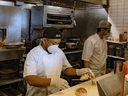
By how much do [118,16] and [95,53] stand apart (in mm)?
2421

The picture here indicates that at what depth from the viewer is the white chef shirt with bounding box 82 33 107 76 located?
3.10 metres

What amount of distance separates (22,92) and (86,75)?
205 centimetres

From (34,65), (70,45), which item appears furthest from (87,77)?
(70,45)

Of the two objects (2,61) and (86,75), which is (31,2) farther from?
(86,75)

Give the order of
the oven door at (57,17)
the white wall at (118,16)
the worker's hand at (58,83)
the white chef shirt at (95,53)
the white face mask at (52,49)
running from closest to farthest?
the worker's hand at (58,83) < the white face mask at (52,49) < the white chef shirt at (95,53) < the oven door at (57,17) < the white wall at (118,16)

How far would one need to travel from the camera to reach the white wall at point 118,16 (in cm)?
491

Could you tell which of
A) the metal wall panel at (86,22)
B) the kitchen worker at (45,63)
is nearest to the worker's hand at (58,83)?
the kitchen worker at (45,63)

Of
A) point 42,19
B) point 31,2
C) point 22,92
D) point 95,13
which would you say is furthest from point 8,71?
point 95,13

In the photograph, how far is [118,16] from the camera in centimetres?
505

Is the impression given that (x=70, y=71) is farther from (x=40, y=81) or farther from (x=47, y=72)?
(x=40, y=81)

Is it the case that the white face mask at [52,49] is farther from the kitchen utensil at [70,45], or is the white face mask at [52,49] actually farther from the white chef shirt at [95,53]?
the kitchen utensil at [70,45]

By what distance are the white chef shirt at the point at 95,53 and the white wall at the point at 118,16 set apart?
1.79m

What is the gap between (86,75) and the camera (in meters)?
2.08

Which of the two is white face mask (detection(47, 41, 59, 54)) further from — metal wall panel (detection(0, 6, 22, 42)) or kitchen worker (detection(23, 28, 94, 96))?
metal wall panel (detection(0, 6, 22, 42))
